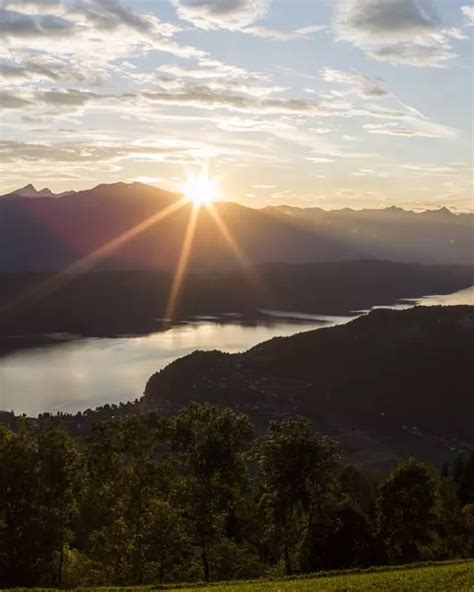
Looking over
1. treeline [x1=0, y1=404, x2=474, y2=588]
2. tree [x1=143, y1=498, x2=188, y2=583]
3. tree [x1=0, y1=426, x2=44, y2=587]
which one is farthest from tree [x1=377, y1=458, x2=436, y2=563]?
tree [x1=0, y1=426, x2=44, y2=587]

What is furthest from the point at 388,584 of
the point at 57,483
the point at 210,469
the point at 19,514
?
the point at 19,514

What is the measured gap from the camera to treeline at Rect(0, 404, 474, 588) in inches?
1602

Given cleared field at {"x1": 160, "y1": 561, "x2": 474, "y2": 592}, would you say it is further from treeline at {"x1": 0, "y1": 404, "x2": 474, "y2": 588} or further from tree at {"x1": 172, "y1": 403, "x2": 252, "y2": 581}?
treeline at {"x1": 0, "y1": 404, "x2": 474, "y2": 588}

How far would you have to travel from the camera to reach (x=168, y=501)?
44344 mm

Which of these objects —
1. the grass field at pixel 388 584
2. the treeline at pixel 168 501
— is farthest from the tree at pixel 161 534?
the grass field at pixel 388 584

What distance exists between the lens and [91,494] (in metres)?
46.7

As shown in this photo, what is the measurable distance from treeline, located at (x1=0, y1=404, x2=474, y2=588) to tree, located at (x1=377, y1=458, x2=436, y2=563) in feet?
4.91

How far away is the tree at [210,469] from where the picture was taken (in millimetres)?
41500

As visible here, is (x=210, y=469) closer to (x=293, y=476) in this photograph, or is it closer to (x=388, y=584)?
(x=293, y=476)

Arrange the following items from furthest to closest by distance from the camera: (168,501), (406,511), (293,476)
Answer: (406,511) → (168,501) → (293,476)

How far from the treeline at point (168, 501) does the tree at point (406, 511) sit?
58.9 inches

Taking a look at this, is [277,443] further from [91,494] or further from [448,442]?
[448,442]

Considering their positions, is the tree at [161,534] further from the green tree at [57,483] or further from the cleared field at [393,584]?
the cleared field at [393,584]

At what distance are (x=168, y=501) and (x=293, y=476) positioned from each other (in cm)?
908
